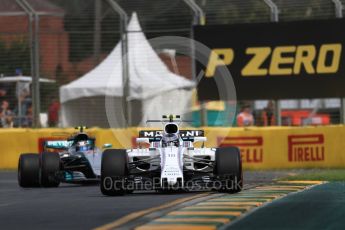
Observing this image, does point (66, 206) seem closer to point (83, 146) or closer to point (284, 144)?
point (83, 146)

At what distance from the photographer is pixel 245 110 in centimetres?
2544

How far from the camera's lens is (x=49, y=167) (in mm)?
17734

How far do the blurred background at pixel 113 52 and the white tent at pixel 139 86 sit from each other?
3 centimetres

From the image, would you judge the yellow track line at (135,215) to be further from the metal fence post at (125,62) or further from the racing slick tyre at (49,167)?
the metal fence post at (125,62)

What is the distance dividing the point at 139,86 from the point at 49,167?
787 cm

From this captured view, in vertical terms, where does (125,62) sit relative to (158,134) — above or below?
above

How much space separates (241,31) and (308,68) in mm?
1873

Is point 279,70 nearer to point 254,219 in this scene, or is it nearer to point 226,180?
point 226,180

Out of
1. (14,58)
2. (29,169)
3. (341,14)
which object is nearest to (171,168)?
(29,169)

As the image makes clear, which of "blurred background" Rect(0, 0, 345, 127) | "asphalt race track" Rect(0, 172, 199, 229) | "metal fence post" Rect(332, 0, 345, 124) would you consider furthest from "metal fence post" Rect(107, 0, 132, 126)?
"asphalt race track" Rect(0, 172, 199, 229)

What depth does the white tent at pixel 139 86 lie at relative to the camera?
82.5ft

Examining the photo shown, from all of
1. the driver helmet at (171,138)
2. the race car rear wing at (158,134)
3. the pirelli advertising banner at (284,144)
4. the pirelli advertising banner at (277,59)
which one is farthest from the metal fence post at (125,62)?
the driver helmet at (171,138)

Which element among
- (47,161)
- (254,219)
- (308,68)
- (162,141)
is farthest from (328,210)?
(308,68)

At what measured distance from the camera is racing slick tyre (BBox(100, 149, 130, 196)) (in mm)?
14375
